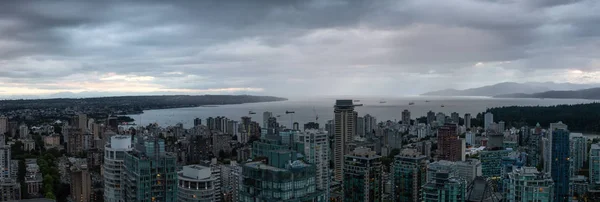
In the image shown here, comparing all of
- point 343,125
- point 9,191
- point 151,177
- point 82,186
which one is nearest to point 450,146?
point 343,125

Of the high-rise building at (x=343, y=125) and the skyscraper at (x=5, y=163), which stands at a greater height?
the high-rise building at (x=343, y=125)

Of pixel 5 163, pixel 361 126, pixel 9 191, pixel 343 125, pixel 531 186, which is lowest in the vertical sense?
pixel 9 191

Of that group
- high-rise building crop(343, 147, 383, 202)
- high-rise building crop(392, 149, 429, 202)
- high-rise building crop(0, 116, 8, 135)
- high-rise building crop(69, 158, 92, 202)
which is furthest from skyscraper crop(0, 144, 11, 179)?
high-rise building crop(0, 116, 8, 135)

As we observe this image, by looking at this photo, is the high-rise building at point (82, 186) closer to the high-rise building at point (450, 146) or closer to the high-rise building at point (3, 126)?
the high-rise building at point (450, 146)

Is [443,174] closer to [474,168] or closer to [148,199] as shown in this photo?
[148,199]

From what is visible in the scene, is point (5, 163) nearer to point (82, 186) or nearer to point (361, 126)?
point (82, 186)

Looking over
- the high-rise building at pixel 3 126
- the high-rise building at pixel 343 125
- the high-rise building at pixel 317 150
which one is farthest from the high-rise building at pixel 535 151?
the high-rise building at pixel 3 126

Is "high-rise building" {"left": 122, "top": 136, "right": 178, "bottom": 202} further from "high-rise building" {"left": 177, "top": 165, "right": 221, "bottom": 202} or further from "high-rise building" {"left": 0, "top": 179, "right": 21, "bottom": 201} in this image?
"high-rise building" {"left": 0, "top": 179, "right": 21, "bottom": 201}
